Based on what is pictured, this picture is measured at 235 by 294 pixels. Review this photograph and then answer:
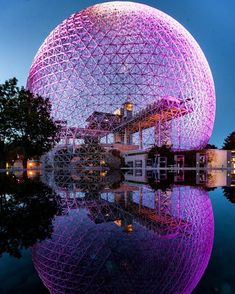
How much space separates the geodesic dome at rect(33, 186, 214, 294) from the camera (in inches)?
144

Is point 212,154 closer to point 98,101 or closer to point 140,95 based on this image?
point 140,95

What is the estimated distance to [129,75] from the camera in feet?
130

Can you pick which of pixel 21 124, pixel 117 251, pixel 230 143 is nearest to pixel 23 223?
pixel 117 251

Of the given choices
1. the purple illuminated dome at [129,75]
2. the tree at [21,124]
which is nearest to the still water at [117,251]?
the tree at [21,124]

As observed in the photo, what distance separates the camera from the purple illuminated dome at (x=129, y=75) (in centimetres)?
3981

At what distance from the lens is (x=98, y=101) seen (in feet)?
133

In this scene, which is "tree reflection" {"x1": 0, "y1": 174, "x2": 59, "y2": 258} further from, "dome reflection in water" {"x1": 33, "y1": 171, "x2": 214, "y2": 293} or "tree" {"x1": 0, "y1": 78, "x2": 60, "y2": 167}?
"tree" {"x1": 0, "y1": 78, "x2": 60, "y2": 167}

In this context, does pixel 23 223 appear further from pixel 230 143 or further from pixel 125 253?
A: pixel 230 143

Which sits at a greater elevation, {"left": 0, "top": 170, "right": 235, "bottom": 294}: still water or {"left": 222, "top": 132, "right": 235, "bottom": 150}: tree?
{"left": 222, "top": 132, "right": 235, "bottom": 150}: tree

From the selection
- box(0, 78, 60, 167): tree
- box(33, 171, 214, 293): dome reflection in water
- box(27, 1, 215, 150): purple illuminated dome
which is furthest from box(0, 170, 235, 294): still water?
box(27, 1, 215, 150): purple illuminated dome

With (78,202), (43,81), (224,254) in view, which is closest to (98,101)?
(43,81)

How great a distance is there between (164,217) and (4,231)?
3731mm

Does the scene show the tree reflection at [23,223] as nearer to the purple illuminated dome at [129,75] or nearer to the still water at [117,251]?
the still water at [117,251]

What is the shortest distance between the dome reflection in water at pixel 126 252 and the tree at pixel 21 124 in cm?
2549
